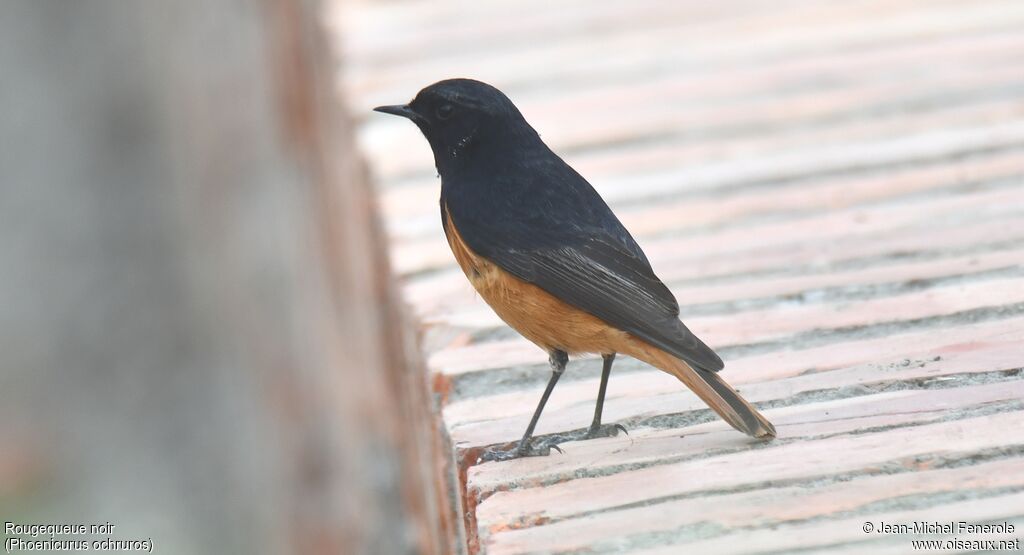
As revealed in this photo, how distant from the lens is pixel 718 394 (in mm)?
3254

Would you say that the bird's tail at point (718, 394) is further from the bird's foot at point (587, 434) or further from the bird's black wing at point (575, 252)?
the bird's foot at point (587, 434)

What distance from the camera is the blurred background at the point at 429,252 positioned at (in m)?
3.56

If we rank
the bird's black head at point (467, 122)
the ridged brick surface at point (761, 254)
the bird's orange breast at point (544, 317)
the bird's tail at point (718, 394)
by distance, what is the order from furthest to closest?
the bird's black head at point (467, 122) → the bird's orange breast at point (544, 317) → the bird's tail at point (718, 394) → the ridged brick surface at point (761, 254)

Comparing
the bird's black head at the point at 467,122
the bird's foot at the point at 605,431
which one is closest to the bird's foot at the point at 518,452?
the bird's foot at the point at 605,431

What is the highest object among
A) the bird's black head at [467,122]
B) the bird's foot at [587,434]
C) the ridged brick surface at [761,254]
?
the bird's black head at [467,122]

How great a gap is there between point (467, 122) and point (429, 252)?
3.12 ft

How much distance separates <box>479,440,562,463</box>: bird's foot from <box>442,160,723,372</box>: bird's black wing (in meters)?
0.33

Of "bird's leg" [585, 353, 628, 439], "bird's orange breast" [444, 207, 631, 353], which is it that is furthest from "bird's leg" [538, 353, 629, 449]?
"bird's orange breast" [444, 207, 631, 353]

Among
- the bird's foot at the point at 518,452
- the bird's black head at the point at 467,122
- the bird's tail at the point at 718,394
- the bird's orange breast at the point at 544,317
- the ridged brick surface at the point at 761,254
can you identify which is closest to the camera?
the ridged brick surface at the point at 761,254

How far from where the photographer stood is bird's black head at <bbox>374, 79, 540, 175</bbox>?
3875 millimetres

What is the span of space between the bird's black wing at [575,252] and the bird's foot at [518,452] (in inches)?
13.1

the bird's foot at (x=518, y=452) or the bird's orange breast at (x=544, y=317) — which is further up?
the bird's orange breast at (x=544, y=317)

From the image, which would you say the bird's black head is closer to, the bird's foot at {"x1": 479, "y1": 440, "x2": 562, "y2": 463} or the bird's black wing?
the bird's black wing

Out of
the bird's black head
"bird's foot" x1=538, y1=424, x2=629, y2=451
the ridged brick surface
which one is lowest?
"bird's foot" x1=538, y1=424, x2=629, y2=451
